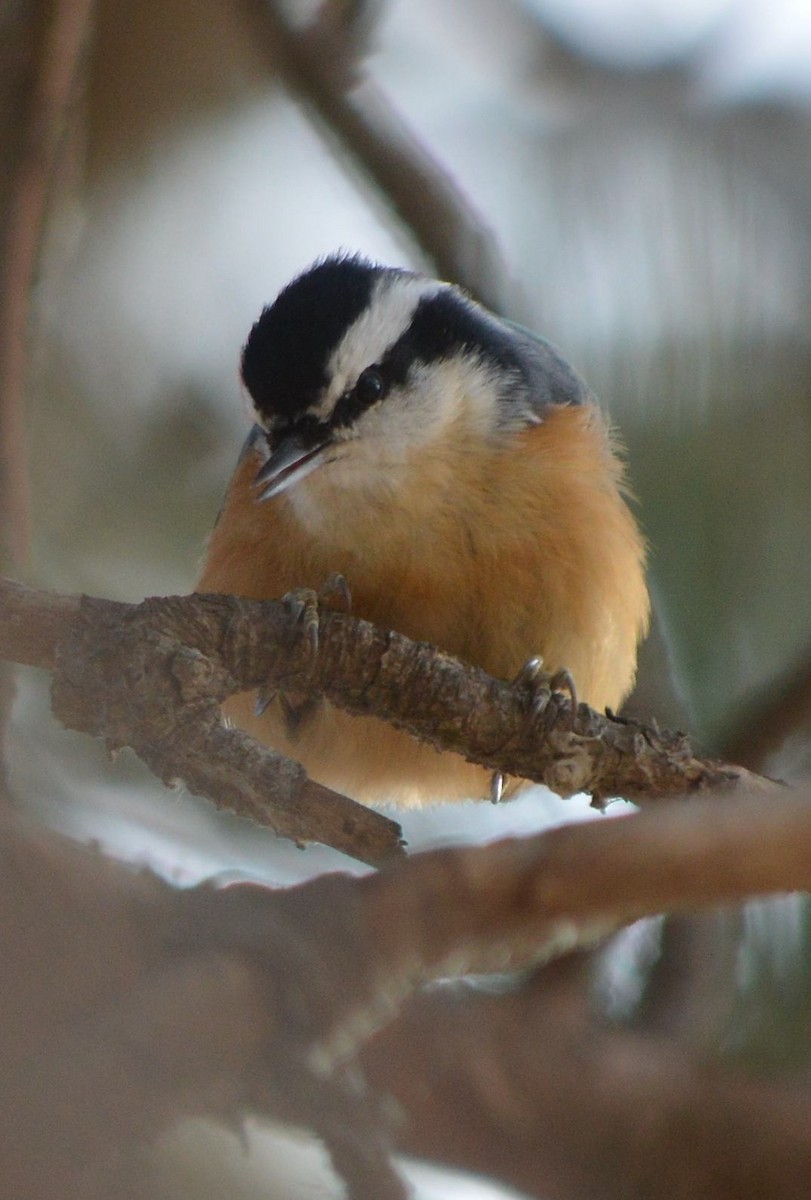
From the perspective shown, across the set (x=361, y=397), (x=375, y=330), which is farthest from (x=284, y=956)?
(x=375, y=330)

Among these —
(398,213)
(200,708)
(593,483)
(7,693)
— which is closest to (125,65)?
(398,213)

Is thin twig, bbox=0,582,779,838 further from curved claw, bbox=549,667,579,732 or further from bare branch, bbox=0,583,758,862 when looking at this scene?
curved claw, bbox=549,667,579,732

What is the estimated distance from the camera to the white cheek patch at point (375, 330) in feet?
6.13

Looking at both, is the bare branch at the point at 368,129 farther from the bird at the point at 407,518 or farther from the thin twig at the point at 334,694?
the thin twig at the point at 334,694

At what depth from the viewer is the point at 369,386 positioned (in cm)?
191

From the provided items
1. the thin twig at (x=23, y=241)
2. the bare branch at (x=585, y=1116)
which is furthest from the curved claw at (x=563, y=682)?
the thin twig at (x=23, y=241)

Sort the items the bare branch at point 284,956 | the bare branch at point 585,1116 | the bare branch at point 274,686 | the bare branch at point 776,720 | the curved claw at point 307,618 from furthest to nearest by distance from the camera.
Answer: the bare branch at point 776,720 < the curved claw at point 307,618 < the bare branch at point 274,686 < the bare branch at point 585,1116 < the bare branch at point 284,956

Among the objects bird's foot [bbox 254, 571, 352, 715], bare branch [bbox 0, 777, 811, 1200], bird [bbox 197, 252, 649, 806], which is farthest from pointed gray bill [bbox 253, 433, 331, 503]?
bare branch [bbox 0, 777, 811, 1200]

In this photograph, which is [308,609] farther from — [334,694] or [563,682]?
[563,682]

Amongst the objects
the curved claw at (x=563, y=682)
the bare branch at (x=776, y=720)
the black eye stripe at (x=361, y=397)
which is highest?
the black eye stripe at (x=361, y=397)

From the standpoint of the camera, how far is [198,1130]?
720mm

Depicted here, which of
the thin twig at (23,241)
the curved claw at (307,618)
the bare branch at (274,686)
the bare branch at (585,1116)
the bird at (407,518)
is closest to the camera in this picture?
the bare branch at (585,1116)

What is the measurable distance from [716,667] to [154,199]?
4.42ft

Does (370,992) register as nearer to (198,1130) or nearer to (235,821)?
(198,1130)
